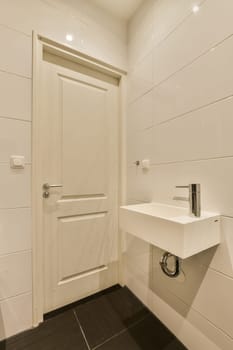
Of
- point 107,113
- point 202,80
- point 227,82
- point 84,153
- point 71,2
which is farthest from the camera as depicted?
point 107,113

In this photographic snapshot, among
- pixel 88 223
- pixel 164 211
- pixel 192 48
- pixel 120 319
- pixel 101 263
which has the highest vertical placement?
pixel 192 48

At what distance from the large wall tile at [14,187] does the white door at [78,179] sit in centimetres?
15

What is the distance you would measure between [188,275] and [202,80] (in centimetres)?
114

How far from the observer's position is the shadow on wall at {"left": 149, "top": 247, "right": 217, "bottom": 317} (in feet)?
3.23

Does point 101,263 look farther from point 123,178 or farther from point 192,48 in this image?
point 192,48

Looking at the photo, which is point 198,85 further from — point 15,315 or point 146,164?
point 15,315

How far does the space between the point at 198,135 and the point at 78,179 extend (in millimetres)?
949

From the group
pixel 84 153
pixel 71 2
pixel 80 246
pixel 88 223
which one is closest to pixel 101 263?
pixel 80 246

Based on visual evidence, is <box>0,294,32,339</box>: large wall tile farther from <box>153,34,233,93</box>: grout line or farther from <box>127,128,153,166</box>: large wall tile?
<box>153,34,233,93</box>: grout line

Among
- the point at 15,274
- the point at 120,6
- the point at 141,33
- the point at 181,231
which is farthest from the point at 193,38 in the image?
the point at 15,274

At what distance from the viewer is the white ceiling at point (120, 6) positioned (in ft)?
4.80

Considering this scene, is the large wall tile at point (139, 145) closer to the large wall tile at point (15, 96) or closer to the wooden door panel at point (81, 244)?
the wooden door panel at point (81, 244)

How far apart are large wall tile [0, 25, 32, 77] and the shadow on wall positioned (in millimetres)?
1592

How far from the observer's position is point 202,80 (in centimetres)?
97
